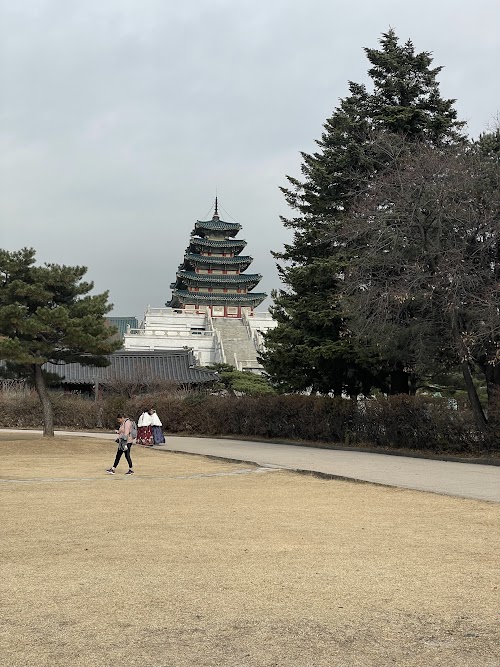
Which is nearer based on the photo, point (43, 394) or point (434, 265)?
point (434, 265)

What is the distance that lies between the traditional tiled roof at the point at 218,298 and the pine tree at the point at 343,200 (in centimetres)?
4170

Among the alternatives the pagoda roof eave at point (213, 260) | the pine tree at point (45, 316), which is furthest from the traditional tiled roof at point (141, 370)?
the pagoda roof eave at point (213, 260)

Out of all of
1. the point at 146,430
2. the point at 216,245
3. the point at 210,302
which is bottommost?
the point at 146,430

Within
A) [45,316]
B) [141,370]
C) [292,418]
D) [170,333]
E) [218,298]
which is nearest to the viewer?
[45,316]

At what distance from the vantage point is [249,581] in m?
5.48

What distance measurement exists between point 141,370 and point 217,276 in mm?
27482

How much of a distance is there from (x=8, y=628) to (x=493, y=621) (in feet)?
10.1

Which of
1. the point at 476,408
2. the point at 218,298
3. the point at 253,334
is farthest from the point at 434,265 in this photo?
the point at 218,298

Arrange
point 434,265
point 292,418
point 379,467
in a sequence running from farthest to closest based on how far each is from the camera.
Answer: point 292,418 < point 434,265 < point 379,467

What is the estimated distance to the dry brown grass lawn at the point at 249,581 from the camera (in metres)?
4.04

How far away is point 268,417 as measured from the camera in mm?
26078

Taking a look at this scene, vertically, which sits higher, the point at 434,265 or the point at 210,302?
the point at 210,302

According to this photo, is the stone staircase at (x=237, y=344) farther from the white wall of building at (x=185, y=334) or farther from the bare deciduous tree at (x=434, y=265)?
the bare deciduous tree at (x=434, y=265)

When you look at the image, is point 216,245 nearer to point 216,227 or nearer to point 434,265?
point 216,227
